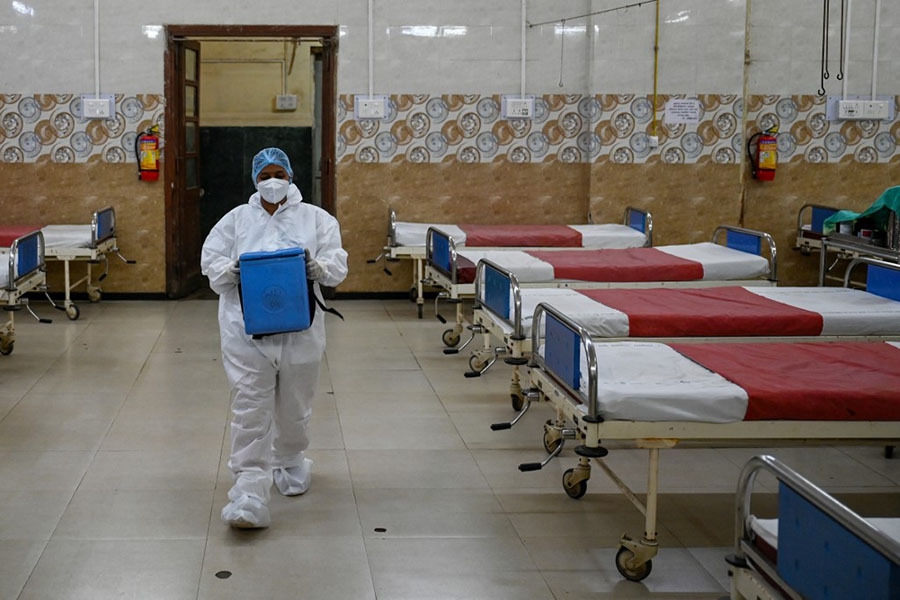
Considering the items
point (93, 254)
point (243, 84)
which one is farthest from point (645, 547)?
point (243, 84)

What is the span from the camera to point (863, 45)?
1026cm

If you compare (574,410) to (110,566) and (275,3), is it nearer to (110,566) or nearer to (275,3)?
(110,566)

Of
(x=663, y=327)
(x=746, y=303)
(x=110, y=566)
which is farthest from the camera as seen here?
(x=746, y=303)

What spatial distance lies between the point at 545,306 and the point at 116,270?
6540 mm

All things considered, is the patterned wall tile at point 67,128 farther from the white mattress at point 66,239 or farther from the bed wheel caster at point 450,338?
the bed wheel caster at point 450,338

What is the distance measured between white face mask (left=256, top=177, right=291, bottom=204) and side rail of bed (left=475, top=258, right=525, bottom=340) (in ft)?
4.46

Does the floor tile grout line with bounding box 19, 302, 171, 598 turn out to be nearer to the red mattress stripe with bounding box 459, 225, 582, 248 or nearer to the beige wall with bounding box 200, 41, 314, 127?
the red mattress stripe with bounding box 459, 225, 582, 248

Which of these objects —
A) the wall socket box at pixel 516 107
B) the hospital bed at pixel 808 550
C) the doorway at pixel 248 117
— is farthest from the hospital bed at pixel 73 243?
the hospital bed at pixel 808 550

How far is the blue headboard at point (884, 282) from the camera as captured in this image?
6.34 m

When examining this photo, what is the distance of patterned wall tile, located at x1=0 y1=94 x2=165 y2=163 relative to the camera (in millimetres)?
10055

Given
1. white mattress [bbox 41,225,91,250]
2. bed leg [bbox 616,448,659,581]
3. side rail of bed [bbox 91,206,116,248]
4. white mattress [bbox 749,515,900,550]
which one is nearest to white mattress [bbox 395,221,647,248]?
side rail of bed [bbox 91,206,116,248]

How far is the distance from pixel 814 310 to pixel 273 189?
3.02 meters

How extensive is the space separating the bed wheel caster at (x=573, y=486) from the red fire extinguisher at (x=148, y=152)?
6.32 meters

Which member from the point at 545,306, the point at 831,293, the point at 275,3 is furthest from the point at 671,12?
the point at 545,306
